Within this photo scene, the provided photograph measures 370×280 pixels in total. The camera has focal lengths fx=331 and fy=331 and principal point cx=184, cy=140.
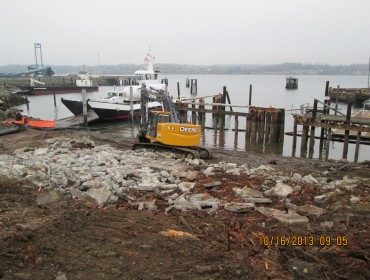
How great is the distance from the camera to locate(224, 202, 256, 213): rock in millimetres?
7600

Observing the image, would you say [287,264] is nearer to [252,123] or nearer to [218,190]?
[218,190]

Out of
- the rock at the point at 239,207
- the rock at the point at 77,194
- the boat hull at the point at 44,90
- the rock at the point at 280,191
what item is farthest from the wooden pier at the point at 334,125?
the boat hull at the point at 44,90

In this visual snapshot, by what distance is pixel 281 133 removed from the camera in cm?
2083

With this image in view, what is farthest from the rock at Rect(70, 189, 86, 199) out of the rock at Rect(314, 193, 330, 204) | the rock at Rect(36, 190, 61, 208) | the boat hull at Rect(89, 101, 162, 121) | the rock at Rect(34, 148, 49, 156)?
the boat hull at Rect(89, 101, 162, 121)

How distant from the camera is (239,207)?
7645 millimetres

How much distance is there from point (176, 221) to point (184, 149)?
7.09 m

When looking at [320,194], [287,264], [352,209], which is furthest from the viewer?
[320,194]

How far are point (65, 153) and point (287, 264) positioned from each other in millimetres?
10347

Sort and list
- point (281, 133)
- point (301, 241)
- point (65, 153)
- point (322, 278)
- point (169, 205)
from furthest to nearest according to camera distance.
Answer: point (281, 133), point (65, 153), point (169, 205), point (301, 241), point (322, 278)

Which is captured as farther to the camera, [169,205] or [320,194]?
[320,194]

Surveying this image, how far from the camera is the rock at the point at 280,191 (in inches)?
346

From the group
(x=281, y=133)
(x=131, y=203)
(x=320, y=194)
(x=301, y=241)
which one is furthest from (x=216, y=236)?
(x=281, y=133)

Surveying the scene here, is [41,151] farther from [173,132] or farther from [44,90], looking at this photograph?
[44,90]
